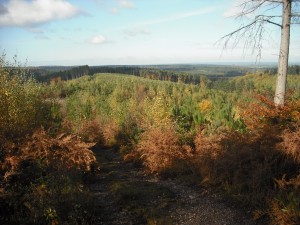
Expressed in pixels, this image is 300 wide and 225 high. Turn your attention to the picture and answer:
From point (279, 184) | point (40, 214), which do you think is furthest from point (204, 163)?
point (40, 214)

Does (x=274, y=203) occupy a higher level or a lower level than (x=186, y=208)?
higher

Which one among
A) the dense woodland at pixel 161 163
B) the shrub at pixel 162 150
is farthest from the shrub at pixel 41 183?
the shrub at pixel 162 150

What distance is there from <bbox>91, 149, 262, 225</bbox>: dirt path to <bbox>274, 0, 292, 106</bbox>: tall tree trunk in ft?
13.8

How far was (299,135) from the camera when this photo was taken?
25.4 ft

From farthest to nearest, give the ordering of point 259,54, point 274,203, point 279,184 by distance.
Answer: point 259,54 → point 279,184 → point 274,203

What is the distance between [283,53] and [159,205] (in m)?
6.35

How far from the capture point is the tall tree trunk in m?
9.20

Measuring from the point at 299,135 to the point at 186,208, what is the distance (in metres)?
3.62

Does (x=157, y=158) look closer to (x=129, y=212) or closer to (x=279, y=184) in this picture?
(x=129, y=212)

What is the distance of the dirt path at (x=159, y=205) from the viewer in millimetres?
7199

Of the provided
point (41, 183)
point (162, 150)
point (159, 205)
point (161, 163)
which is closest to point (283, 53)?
point (162, 150)

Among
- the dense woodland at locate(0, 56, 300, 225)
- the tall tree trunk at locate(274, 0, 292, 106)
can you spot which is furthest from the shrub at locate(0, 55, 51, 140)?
the tall tree trunk at locate(274, 0, 292, 106)

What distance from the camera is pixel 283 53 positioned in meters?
9.62

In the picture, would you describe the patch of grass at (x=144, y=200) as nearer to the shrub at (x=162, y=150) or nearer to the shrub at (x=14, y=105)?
the shrub at (x=162, y=150)
